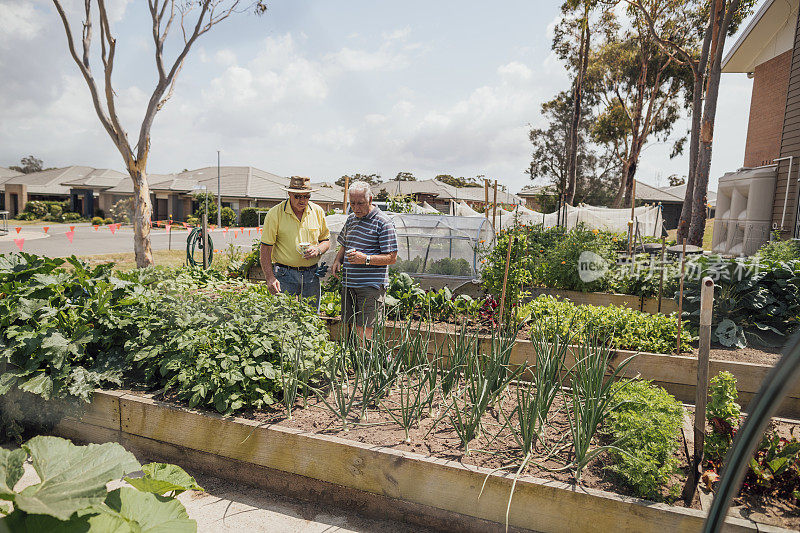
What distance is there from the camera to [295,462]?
2.88 m

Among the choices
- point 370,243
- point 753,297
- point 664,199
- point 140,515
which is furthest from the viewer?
point 664,199

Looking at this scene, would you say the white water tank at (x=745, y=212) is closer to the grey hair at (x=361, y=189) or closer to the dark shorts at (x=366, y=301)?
the dark shorts at (x=366, y=301)

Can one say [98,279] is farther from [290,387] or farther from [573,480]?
[573,480]

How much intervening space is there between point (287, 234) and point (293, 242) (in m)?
0.09

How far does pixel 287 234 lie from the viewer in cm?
437

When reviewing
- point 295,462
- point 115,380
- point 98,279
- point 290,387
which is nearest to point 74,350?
point 115,380

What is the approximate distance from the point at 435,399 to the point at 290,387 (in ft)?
3.24

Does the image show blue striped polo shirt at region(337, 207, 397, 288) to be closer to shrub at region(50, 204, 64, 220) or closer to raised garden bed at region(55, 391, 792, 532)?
raised garden bed at region(55, 391, 792, 532)

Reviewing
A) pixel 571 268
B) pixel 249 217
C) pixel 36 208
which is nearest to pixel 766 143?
pixel 571 268

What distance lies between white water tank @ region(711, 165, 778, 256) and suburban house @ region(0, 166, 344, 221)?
2815cm

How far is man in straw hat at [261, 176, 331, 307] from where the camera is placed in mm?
Answer: 4324

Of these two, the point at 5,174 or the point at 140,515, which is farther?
the point at 5,174

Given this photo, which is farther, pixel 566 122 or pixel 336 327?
pixel 566 122

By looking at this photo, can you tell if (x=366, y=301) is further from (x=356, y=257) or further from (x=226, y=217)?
(x=226, y=217)
